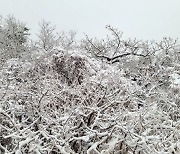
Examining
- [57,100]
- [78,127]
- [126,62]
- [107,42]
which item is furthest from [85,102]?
[107,42]

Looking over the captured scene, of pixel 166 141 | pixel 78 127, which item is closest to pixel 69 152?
pixel 78 127

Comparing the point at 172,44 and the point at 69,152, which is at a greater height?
the point at 172,44

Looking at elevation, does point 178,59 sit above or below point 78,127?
above

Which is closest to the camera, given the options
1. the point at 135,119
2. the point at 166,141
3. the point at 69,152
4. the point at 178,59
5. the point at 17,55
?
the point at 69,152

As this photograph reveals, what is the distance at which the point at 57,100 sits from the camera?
595 cm

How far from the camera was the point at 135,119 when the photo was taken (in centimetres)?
514

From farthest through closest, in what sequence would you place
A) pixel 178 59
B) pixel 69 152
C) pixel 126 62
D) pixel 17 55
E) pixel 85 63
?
pixel 178 59
pixel 17 55
pixel 126 62
pixel 85 63
pixel 69 152

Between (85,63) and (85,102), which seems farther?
(85,63)

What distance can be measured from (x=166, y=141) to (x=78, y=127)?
138 centimetres

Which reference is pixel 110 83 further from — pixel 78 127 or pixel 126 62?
pixel 126 62

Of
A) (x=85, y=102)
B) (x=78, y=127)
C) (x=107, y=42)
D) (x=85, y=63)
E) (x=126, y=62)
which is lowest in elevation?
(x=78, y=127)

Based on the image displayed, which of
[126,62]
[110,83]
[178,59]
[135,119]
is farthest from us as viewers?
[178,59]

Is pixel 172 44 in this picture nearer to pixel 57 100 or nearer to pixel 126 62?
pixel 126 62

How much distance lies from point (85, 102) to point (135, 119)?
113cm
